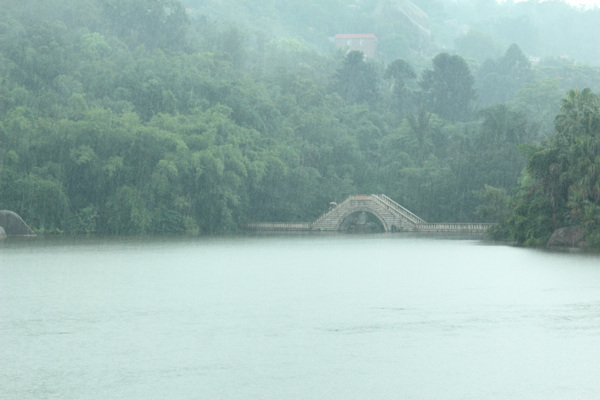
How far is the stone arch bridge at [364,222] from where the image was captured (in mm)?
87625

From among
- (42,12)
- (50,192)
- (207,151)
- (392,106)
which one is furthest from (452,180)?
(42,12)

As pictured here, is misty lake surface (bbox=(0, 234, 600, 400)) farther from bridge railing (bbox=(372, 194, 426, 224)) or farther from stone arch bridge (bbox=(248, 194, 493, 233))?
bridge railing (bbox=(372, 194, 426, 224))

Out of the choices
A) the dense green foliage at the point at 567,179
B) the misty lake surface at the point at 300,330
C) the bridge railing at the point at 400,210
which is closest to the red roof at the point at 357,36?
the bridge railing at the point at 400,210

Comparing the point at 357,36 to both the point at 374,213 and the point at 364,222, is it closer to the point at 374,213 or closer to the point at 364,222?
the point at 364,222

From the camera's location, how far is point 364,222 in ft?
308

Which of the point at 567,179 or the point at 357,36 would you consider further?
the point at 357,36

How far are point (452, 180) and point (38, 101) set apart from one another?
44.1m

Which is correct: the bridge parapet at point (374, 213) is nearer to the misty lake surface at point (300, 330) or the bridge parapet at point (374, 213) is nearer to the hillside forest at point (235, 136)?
the hillside forest at point (235, 136)

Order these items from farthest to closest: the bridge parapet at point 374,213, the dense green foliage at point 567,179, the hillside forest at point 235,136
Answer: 1. the bridge parapet at point 374,213
2. the hillside forest at point 235,136
3. the dense green foliage at point 567,179

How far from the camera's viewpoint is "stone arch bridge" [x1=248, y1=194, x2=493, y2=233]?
87.6m

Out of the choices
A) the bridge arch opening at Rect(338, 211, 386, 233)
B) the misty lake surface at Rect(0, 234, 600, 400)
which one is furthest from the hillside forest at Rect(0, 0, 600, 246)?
the misty lake surface at Rect(0, 234, 600, 400)

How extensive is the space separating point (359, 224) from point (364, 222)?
75cm

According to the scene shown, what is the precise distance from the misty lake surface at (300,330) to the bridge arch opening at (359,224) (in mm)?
49337

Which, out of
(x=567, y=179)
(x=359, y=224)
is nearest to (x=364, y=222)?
(x=359, y=224)
